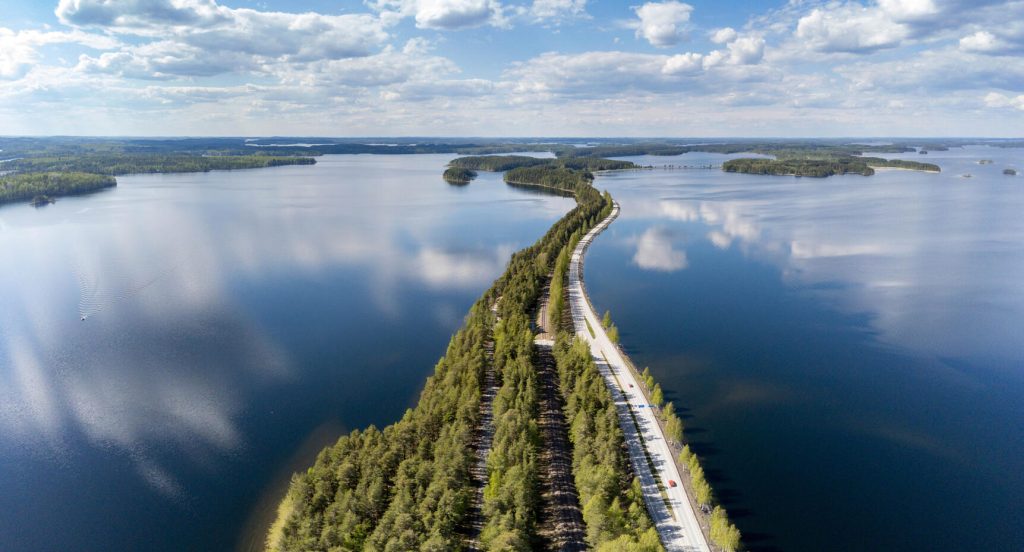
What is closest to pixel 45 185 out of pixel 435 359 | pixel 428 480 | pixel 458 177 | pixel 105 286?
pixel 105 286

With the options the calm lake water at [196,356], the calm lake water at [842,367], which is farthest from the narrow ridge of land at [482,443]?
the calm lake water at [842,367]

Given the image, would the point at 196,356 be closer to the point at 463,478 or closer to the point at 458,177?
the point at 463,478

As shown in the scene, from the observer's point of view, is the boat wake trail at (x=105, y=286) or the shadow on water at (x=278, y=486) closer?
the shadow on water at (x=278, y=486)

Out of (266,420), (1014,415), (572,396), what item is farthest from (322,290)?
(1014,415)

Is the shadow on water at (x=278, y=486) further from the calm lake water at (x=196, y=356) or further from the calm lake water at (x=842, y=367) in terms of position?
the calm lake water at (x=842, y=367)

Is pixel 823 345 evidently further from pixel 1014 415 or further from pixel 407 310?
pixel 407 310

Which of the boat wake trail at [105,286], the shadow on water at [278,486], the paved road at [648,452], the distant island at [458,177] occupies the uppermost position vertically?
the distant island at [458,177]
